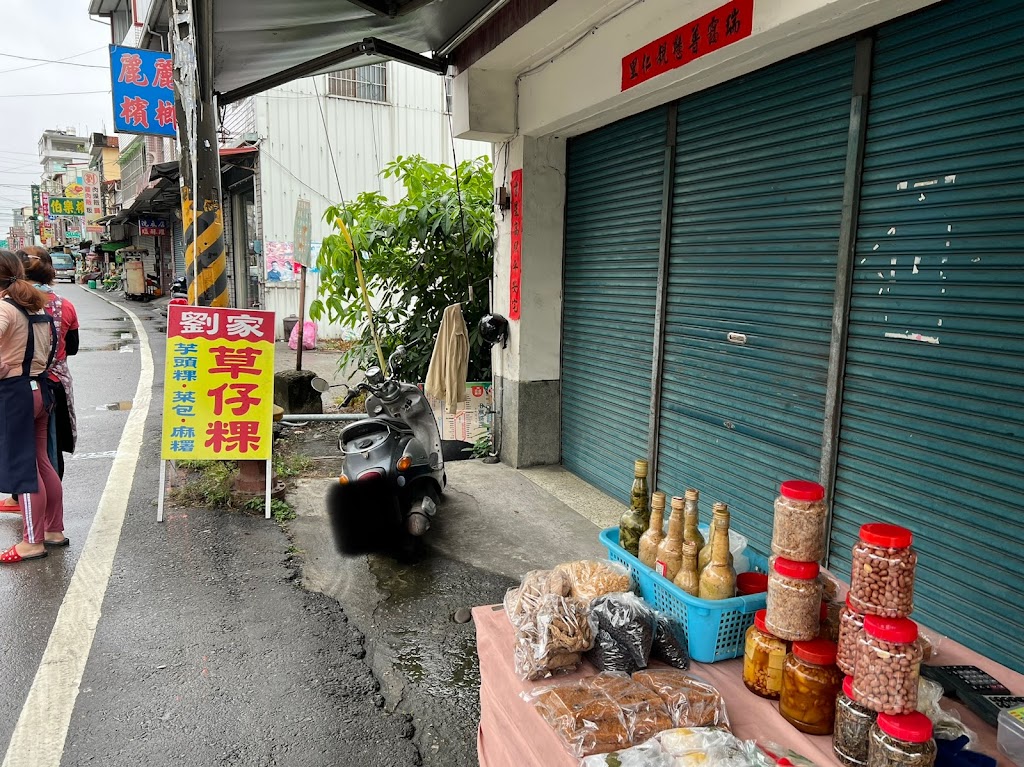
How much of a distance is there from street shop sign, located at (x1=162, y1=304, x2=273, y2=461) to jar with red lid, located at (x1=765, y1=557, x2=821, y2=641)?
4583 millimetres

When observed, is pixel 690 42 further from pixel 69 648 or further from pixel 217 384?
pixel 69 648

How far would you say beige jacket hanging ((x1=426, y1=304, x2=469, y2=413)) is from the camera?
6.79 meters

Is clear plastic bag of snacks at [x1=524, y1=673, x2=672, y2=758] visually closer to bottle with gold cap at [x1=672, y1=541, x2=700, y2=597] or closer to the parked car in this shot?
bottle with gold cap at [x1=672, y1=541, x2=700, y2=597]

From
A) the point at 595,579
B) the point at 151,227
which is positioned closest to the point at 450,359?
the point at 595,579

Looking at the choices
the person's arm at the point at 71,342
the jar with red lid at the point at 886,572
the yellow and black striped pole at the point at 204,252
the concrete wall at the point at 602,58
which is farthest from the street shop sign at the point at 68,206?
the jar with red lid at the point at 886,572

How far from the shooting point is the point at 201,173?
585 centimetres

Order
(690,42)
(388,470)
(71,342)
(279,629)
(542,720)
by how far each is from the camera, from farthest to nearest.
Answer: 1. (71,342)
2. (388,470)
3. (690,42)
4. (279,629)
5. (542,720)

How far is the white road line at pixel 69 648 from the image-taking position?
2842 millimetres

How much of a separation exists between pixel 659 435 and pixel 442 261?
12.5 feet

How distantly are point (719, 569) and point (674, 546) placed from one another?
174 millimetres

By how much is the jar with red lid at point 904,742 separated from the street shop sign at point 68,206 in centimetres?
6887

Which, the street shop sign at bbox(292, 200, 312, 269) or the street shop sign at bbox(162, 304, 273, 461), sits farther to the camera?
the street shop sign at bbox(292, 200, 312, 269)

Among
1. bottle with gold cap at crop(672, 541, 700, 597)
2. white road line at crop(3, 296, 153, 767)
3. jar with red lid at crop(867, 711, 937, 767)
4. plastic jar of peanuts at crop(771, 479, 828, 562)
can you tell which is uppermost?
plastic jar of peanuts at crop(771, 479, 828, 562)

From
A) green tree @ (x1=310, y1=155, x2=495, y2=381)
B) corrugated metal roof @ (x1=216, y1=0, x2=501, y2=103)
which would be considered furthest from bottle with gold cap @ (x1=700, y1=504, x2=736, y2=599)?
green tree @ (x1=310, y1=155, x2=495, y2=381)
